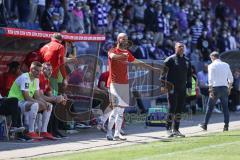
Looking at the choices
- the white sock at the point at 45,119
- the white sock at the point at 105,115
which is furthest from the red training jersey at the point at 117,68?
the white sock at the point at 105,115

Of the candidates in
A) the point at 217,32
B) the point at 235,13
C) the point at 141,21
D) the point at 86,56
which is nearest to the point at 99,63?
the point at 86,56

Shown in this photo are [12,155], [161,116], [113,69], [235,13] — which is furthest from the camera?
[235,13]

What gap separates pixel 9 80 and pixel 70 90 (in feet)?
5.74

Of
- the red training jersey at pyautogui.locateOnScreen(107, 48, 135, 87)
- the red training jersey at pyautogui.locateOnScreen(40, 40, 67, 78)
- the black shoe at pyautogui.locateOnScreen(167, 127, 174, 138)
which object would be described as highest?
the red training jersey at pyautogui.locateOnScreen(40, 40, 67, 78)

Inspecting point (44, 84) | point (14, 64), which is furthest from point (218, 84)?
point (14, 64)

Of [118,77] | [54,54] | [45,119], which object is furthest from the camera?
[54,54]

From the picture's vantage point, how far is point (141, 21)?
2856 centimetres

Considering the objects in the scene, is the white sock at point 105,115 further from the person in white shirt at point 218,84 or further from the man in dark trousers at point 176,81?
the person in white shirt at point 218,84

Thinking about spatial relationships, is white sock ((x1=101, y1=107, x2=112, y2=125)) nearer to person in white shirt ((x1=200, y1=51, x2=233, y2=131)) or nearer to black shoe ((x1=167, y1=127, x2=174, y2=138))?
black shoe ((x1=167, y1=127, x2=174, y2=138))

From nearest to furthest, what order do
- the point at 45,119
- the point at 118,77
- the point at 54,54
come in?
1. the point at 118,77
2. the point at 45,119
3. the point at 54,54

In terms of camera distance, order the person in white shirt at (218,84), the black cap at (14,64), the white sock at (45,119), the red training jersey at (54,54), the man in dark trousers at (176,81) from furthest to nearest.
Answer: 1. the person in white shirt at (218,84)
2. the black cap at (14,64)
3. the man in dark trousers at (176,81)
4. the red training jersey at (54,54)
5. the white sock at (45,119)

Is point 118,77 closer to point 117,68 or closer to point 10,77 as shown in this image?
point 117,68

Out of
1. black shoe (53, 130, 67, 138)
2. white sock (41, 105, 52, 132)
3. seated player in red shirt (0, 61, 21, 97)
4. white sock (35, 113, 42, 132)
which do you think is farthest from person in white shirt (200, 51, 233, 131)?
seated player in red shirt (0, 61, 21, 97)

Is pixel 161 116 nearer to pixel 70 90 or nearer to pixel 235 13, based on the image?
pixel 70 90
